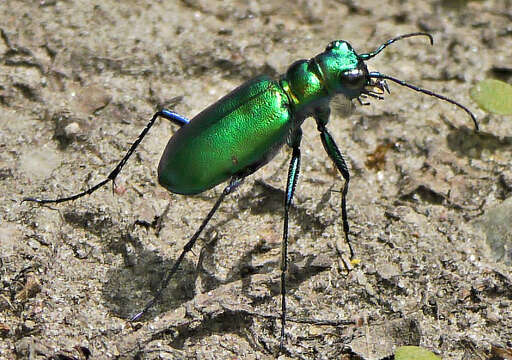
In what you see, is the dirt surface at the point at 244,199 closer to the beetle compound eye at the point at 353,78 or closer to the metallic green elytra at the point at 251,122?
the metallic green elytra at the point at 251,122

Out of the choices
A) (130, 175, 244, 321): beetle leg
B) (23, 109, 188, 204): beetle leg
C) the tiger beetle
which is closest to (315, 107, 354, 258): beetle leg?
the tiger beetle

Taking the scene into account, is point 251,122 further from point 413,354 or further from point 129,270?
point 413,354

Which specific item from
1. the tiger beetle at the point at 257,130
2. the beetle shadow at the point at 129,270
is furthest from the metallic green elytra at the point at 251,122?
the beetle shadow at the point at 129,270

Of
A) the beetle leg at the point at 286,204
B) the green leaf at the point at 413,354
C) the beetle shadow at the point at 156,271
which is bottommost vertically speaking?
the green leaf at the point at 413,354

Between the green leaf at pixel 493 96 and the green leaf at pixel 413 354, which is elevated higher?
the green leaf at pixel 493 96

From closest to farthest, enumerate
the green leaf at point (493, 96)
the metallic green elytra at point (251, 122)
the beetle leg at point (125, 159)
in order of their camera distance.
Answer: the metallic green elytra at point (251, 122), the beetle leg at point (125, 159), the green leaf at point (493, 96)

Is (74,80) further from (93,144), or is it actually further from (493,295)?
Result: (493,295)

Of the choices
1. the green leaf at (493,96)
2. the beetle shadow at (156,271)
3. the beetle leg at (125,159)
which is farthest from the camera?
the green leaf at (493,96)

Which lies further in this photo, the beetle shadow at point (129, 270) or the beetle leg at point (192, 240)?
the beetle shadow at point (129, 270)

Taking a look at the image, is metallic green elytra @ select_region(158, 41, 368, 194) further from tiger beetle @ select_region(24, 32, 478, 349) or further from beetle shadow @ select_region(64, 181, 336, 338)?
beetle shadow @ select_region(64, 181, 336, 338)
